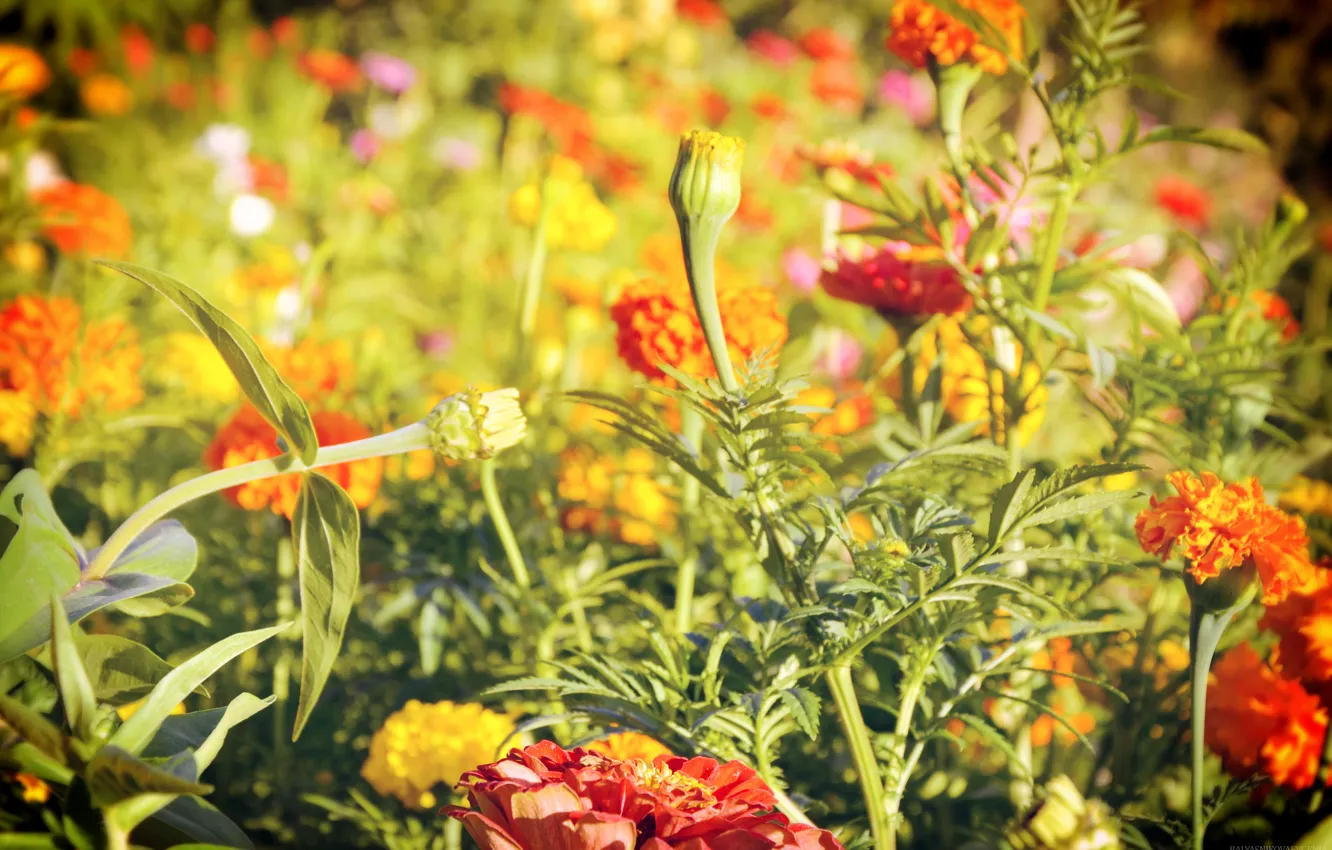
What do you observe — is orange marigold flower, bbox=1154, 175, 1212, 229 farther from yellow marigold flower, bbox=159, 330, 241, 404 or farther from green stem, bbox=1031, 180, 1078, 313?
yellow marigold flower, bbox=159, 330, 241, 404

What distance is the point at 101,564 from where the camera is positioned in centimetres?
48

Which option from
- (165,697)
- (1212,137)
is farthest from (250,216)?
(1212,137)

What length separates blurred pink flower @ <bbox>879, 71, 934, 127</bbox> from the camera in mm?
2232

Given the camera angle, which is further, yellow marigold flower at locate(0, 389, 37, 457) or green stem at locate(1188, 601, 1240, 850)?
yellow marigold flower at locate(0, 389, 37, 457)

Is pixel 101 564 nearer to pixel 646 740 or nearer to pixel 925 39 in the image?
pixel 646 740

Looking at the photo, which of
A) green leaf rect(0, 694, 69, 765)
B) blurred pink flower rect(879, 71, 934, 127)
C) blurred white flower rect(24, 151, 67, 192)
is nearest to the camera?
green leaf rect(0, 694, 69, 765)

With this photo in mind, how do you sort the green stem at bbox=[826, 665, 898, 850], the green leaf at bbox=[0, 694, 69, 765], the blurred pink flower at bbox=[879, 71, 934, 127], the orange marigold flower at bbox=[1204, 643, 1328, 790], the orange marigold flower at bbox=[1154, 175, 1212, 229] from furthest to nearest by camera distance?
1. the blurred pink flower at bbox=[879, 71, 934, 127]
2. the orange marigold flower at bbox=[1154, 175, 1212, 229]
3. the orange marigold flower at bbox=[1204, 643, 1328, 790]
4. the green stem at bbox=[826, 665, 898, 850]
5. the green leaf at bbox=[0, 694, 69, 765]

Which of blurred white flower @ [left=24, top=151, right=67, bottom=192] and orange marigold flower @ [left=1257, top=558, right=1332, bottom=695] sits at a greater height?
blurred white flower @ [left=24, top=151, right=67, bottom=192]

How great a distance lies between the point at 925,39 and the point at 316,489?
428mm

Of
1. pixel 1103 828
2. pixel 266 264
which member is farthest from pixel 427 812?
pixel 266 264

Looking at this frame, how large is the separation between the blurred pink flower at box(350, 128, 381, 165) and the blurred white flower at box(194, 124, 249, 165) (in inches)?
Result: 7.7

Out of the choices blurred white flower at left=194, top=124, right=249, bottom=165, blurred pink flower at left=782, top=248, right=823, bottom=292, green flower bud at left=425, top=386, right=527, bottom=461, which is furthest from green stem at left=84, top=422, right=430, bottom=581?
blurred white flower at left=194, top=124, right=249, bottom=165

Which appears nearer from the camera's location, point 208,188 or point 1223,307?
point 1223,307

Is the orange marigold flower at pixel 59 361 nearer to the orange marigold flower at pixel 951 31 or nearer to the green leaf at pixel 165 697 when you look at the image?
the green leaf at pixel 165 697
